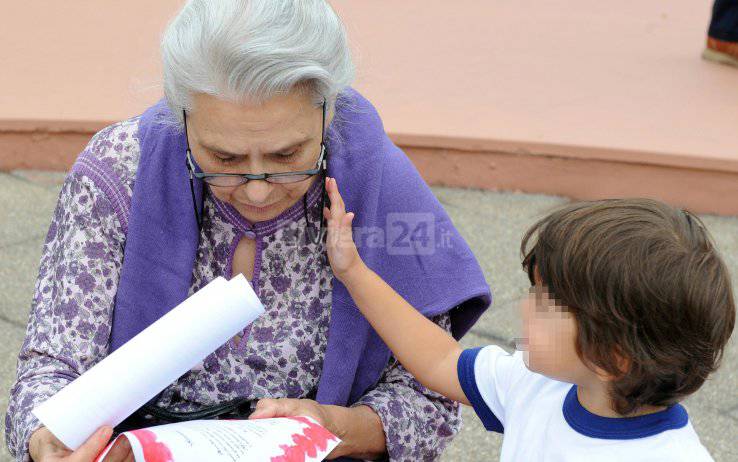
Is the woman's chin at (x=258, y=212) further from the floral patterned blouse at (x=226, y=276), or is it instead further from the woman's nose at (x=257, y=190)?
the woman's nose at (x=257, y=190)

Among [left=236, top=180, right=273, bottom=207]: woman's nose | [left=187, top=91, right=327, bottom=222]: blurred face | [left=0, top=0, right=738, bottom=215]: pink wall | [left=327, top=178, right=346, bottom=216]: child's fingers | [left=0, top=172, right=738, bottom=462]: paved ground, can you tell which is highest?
[left=187, top=91, right=327, bottom=222]: blurred face

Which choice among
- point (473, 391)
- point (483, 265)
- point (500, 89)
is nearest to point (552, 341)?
point (473, 391)

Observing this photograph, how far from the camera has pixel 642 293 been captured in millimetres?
1666

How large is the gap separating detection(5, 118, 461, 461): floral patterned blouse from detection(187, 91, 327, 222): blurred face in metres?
0.16

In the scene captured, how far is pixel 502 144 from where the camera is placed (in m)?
5.04

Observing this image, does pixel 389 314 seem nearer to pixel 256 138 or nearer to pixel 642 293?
pixel 256 138

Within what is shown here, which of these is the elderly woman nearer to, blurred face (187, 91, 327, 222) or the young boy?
blurred face (187, 91, 327, 222)

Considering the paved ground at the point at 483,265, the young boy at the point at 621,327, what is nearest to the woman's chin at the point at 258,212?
the young boy at the point at 621,327

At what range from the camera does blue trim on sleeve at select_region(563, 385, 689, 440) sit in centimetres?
174

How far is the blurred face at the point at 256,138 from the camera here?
1.96 metres

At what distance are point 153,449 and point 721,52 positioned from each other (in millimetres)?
5610

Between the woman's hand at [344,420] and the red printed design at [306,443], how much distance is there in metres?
0.07

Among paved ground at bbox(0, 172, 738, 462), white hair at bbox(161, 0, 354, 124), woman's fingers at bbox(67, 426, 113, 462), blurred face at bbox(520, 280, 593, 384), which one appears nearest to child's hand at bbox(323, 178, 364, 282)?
white hair at bbox(161, 0, 354, 124)

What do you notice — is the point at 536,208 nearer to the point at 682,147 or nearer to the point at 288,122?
the point at 682,147
